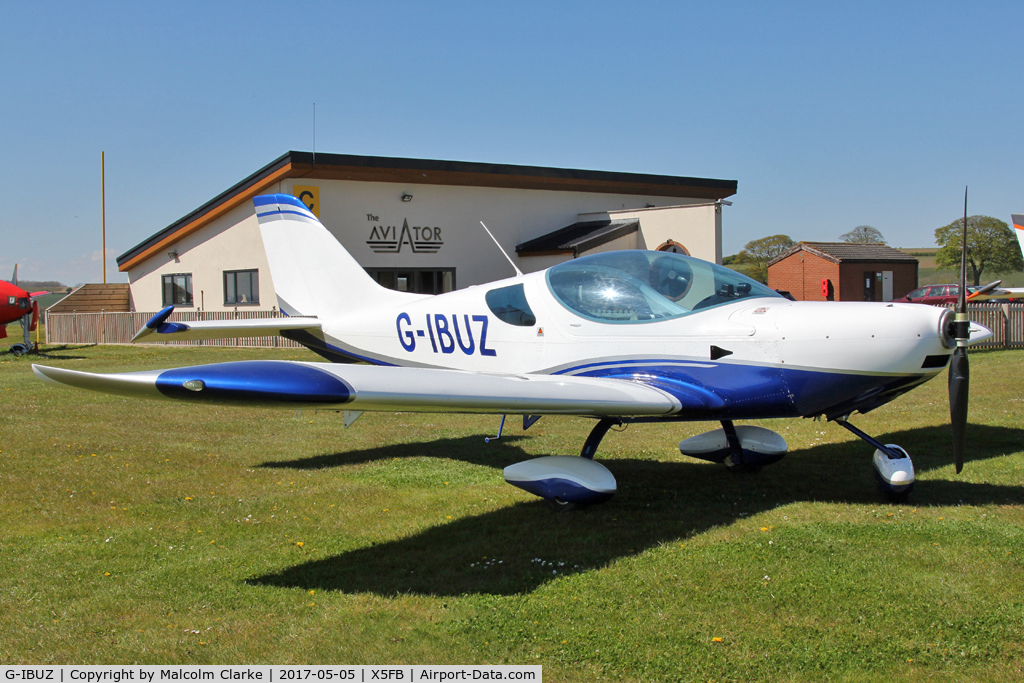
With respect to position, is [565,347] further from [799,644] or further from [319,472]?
[799,644]

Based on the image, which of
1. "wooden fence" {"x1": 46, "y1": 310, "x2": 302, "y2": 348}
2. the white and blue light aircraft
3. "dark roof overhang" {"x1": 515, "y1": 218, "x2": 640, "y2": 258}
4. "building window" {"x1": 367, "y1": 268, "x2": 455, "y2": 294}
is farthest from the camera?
"wooden fence" {"x1": 46, "y1": 310, "x2": 302, "y2": 348}

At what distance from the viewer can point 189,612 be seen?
4.26m

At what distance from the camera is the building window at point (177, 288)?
92.9 ft

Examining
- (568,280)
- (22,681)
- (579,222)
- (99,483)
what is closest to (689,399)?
(568,280)

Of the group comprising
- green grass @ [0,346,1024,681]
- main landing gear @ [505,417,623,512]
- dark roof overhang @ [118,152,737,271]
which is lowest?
green grass @ [0,346,1024,681]

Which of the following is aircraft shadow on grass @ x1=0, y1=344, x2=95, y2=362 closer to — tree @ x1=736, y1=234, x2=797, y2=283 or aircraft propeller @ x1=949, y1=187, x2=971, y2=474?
aircraft propeller @ x1=949, y1=187, x2=971, y2=474

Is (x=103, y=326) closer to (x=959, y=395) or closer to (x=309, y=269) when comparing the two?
(x=309, y=269)

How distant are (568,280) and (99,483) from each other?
15.4ft

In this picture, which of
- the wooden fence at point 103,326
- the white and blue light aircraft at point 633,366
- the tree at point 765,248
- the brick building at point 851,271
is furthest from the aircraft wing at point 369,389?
the tree at point 765,248

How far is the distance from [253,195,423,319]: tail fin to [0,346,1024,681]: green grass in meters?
1.74

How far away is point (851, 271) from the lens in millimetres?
40562

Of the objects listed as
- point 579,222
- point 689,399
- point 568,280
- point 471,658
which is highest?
point 579,222

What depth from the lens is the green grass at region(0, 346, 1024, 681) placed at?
12.4ft

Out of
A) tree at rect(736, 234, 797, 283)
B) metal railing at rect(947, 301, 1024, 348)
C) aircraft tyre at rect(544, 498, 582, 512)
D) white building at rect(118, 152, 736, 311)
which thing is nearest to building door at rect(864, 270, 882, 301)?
white building at rect(118, 152, 736, 311)
